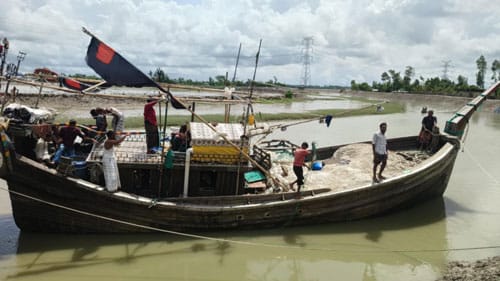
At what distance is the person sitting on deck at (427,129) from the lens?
13068 millimetres

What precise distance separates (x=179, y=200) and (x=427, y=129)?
901 cm

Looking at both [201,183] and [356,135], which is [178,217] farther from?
[356,135]

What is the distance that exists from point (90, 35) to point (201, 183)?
3.96m

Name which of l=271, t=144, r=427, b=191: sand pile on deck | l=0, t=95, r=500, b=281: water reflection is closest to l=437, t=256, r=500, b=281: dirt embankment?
l=0, t=95, r=500, b=281: water reflection

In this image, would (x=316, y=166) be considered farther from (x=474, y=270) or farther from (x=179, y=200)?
(x=474, y=270)

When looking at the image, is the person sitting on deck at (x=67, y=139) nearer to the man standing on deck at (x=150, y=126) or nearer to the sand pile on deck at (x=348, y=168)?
the man standing on deck at (x=150, y=126)

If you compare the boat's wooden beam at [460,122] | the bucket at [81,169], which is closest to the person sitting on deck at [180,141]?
the bucket at [81,169]

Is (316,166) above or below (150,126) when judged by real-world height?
below

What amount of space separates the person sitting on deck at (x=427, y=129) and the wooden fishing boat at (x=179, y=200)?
3482mm

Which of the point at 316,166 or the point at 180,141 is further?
the point at 316,166

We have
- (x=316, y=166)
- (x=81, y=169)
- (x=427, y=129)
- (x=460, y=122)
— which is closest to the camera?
(x=81, y=169)

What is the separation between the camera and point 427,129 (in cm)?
1325

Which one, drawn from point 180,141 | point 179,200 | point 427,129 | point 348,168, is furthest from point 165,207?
point 427,129

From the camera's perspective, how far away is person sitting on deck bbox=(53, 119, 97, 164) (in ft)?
27.9
